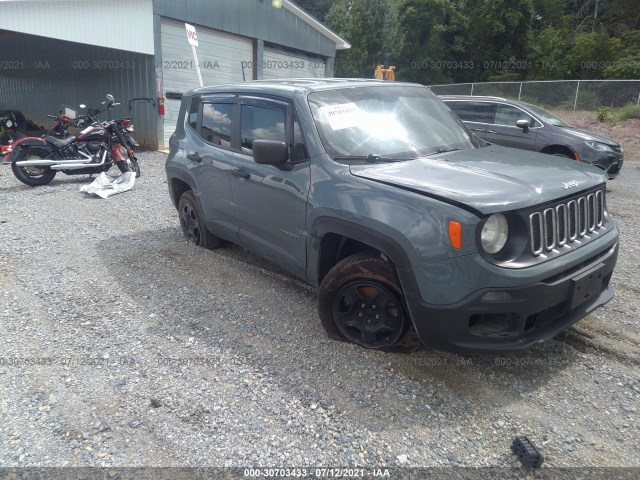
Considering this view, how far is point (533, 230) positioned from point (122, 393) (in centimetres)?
268

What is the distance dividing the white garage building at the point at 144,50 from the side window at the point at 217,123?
16.3 ft

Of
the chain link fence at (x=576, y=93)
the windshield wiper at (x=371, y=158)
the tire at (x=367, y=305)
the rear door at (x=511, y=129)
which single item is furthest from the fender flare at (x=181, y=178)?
the chain link fence at (x=576, y=93)

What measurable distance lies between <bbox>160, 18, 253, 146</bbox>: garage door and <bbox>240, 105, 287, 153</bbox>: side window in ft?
26.6

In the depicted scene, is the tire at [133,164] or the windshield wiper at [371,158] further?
the tire at [133,164]

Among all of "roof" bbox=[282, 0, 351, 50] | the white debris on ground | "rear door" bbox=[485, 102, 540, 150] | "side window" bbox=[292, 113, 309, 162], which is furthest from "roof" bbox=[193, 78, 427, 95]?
"roof" bbox=[282, 0, 351, 50]

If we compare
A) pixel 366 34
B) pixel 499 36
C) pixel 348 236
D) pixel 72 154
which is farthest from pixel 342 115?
pixel 499 36

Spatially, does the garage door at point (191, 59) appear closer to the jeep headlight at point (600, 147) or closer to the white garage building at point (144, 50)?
the white garage building at point (144, 50)

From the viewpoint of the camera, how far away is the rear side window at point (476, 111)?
963 cm

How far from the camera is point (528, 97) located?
67.5ft

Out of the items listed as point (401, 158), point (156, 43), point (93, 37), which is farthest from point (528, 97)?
point (401, 158)

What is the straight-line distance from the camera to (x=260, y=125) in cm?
412

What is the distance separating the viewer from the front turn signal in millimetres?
2604

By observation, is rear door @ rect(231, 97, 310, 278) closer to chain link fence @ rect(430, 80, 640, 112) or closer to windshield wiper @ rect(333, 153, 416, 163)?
windshield wiper @ rect(333, 153, 416, 163)

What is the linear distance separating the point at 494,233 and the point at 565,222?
612 mm
